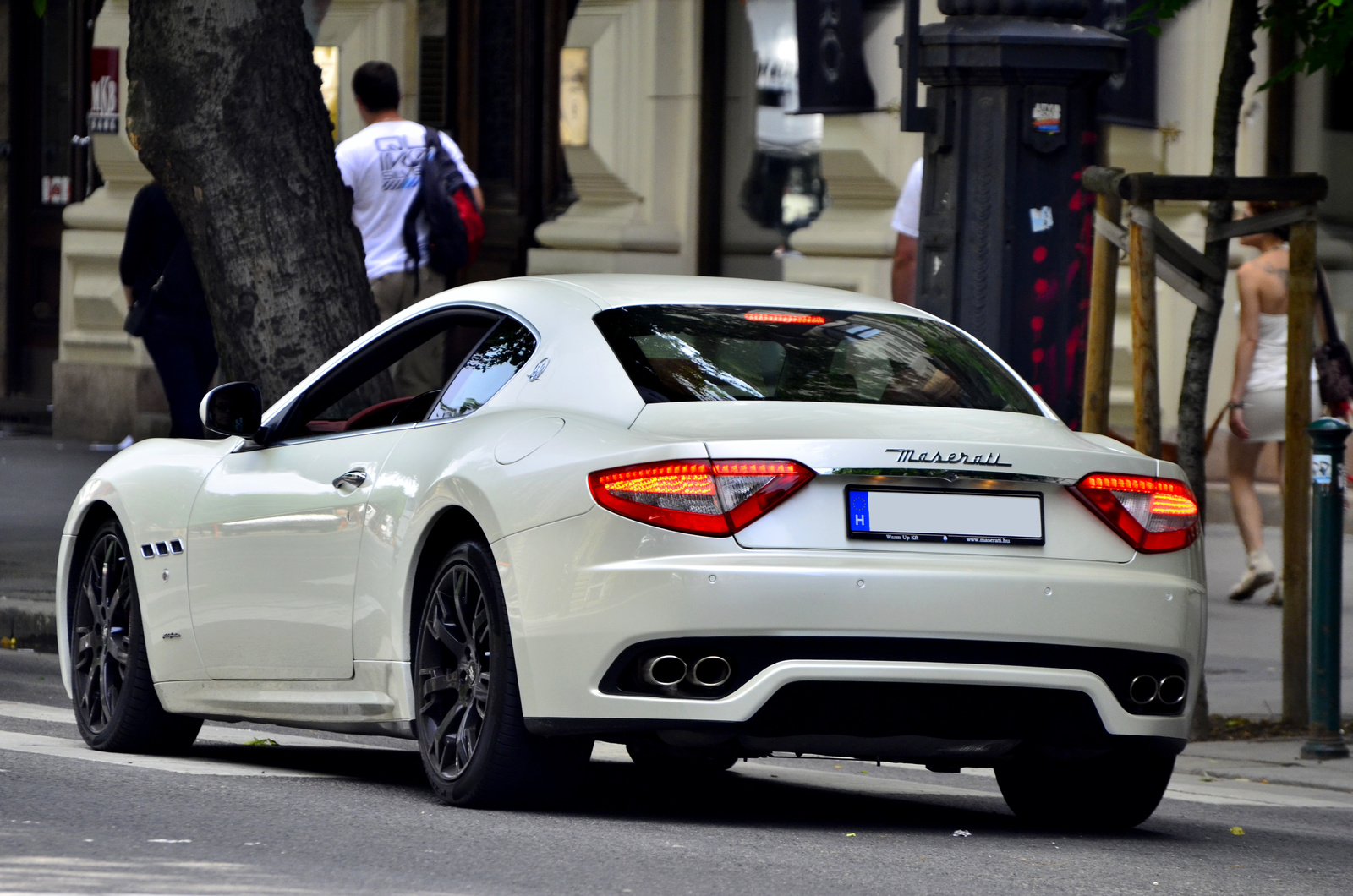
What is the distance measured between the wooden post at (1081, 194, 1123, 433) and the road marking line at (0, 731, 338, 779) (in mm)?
2944

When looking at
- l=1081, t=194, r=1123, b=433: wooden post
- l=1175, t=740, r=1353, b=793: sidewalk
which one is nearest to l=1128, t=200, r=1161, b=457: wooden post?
l=1081, t=194, r=1123, b=433: wooden post

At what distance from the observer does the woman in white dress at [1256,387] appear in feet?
39.7

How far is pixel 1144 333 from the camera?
836 cm

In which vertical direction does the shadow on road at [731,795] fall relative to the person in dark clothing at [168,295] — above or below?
below

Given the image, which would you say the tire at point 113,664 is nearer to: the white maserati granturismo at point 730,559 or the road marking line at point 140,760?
the road marking line at point 140,760

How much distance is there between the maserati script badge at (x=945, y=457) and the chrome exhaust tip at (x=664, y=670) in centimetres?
65

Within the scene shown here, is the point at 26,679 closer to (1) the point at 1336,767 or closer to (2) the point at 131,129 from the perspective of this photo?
(2) the point at 131,129

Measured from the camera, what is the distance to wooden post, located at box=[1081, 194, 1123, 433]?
843 centimetres

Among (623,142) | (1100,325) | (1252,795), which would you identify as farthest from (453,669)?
(623,142)

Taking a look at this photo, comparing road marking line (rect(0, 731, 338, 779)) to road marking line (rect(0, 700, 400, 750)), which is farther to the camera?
road marking line (rect(0, 700, 400, 750))

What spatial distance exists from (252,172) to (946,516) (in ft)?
17.5

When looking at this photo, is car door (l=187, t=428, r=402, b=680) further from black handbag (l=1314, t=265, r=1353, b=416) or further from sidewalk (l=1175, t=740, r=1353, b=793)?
black handbag (l=1314, t=265, r=1353, b=416)

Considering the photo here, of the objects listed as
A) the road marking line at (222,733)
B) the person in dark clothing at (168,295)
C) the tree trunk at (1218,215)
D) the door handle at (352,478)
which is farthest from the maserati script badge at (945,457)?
the person in dark clothing at (168,295)

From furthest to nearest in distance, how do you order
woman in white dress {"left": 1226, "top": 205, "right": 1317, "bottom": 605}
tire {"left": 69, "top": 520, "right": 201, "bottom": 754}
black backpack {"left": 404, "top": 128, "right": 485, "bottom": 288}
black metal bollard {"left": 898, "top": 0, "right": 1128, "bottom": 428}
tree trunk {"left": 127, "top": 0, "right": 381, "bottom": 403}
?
black backpack {"left": 404, "top": 128, "right": 485, "bottom": 288} < woman in white dress {"left": 1226, "top": 205, "right": 1317, "bottom": 605} < tree trunk {"left": 127, "top": 0, "right": 381, "bottom": 403} < black metal bollard {"left": 898, "top": 0, "right": 1128, "bottom": 428} < tire {"left": 69, "top": 520, "right": 201, "bottom": 754}
